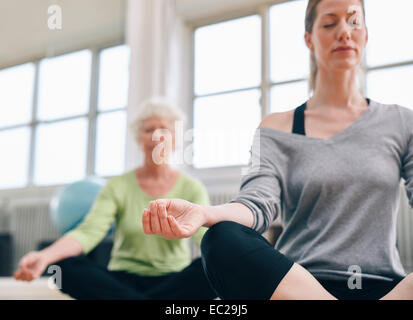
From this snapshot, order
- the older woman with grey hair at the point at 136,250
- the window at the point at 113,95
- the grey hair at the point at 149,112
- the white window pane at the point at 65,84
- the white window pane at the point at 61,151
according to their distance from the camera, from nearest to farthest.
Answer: the white window pane at the point at 65,84, the window at the point at 113,95, the older woman with grey hair at the point at 136,250, the grey hair at the point at 149,112, the white window pane at the point at 61,151

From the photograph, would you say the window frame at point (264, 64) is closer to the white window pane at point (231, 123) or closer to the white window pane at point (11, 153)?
the white window pane at point (231, 123)

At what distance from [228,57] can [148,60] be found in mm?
711

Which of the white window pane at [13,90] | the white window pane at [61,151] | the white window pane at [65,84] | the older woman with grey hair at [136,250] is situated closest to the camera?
the white window pane at [13,90]

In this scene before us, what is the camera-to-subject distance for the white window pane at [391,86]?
0.51 m

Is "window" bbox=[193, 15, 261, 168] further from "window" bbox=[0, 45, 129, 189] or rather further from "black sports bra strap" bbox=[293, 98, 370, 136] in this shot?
"window" bbox=[0, 45, 129, 189]

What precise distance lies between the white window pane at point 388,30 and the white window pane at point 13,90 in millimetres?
414

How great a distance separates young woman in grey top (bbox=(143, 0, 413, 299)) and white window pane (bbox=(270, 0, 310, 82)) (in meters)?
0.01

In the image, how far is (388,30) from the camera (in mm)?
515

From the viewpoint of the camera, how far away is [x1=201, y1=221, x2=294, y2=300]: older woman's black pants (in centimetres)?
42

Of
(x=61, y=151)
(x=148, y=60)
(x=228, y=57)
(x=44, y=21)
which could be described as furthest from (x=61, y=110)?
(x=228, y=57)

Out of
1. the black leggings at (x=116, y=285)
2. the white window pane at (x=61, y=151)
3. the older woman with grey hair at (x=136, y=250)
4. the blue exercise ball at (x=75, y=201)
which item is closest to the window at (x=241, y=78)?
the older woman with grey hair at (x=136, y=250)

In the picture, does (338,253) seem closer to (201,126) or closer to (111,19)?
(201,126)

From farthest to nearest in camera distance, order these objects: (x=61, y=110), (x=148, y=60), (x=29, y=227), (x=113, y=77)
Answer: (x=29, y=227) → (x=61, y=110) → (x=148, y=60) → (x=113, y=77)

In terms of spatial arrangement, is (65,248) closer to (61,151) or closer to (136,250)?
(136,250)
